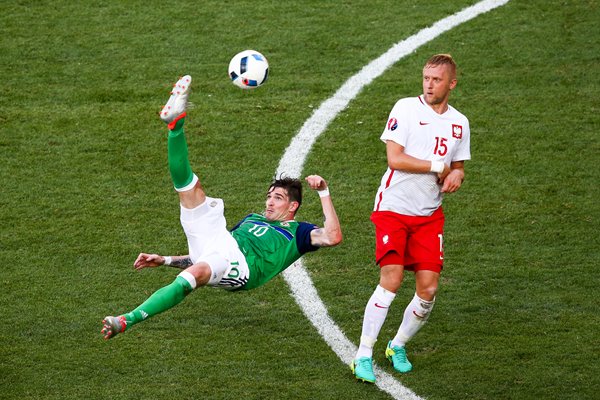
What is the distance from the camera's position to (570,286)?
31.7ft

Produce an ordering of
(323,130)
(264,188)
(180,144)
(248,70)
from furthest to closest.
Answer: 1. (323,130)
2. (264,188)
3. (248,70)
4. (180,144)

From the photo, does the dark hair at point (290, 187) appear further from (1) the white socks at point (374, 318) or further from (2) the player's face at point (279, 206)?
(1) the white socks at point (374, 318)

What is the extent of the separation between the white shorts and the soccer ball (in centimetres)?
124

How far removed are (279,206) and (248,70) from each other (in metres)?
1.18

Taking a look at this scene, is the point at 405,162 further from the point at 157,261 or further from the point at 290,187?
the point at 157,261

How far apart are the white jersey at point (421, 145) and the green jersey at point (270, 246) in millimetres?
681

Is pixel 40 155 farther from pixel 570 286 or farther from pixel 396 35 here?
pixel 570 286

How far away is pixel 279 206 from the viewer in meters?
8.80

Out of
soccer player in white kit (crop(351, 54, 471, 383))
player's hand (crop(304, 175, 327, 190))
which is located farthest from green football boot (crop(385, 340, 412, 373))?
player's hand (crop(304, 175, 327, 190))

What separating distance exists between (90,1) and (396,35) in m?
3.89

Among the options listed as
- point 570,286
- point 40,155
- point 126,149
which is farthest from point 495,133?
point 40,155

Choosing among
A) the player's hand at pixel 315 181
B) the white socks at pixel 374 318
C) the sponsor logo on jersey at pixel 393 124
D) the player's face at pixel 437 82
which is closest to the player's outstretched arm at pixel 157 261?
the player's hand at pixel 315 181

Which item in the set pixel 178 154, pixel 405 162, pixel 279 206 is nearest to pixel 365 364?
pixel 279 206

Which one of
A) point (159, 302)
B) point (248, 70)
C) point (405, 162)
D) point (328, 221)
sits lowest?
point (159, 302)
